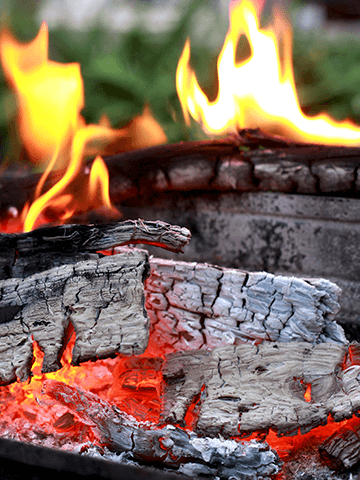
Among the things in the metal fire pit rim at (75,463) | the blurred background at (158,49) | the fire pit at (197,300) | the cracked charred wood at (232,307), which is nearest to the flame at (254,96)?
the fire pit at (197,300)

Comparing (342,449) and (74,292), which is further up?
(74,292)

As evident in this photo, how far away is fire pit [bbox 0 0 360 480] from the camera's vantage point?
1028 mm

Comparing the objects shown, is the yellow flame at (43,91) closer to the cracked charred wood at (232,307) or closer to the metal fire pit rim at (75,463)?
the cracked charred wood at (232,307)

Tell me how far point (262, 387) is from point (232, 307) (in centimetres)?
28

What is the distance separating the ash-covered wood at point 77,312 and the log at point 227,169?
2.29 feet

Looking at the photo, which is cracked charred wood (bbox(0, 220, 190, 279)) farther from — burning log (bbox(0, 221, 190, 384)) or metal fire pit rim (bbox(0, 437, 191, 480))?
metal fire pit rim (bbox(0, 437, 191, 480))

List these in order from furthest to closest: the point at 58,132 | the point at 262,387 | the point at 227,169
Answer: the point at 58,132 < the point at 227,169 < the point at 262,387

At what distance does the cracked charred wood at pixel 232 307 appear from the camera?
4.15 ft

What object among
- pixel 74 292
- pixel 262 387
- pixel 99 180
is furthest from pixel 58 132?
pixel 262 387

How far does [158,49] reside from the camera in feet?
12.0

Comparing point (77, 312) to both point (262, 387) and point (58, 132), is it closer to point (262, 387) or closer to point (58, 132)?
point (262, 387)

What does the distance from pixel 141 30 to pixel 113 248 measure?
3.00 metres

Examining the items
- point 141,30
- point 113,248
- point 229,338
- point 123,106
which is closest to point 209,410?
point 229,338

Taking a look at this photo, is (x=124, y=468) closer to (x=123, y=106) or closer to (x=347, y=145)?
(x=347, y=145)
